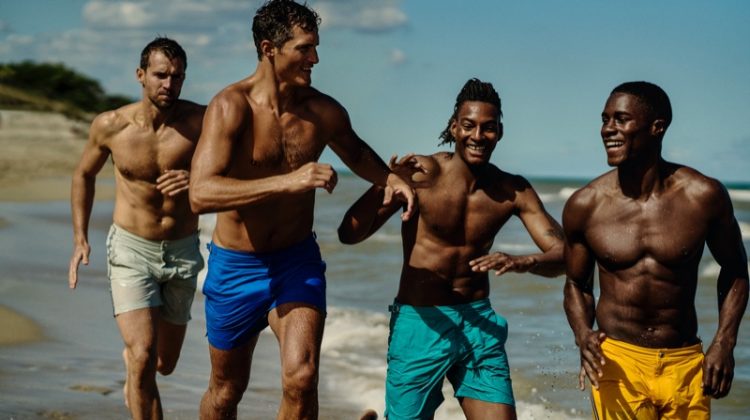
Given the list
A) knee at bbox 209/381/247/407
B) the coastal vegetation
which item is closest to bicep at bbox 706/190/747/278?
knee at bbox 209/381/247/407

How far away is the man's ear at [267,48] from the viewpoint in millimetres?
5883

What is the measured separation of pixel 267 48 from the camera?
19.4 ft

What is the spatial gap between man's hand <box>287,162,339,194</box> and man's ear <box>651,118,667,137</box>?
1.41 m

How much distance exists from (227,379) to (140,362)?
761 mm

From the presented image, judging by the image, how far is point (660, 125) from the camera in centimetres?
544

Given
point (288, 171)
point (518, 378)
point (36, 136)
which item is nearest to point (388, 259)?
point (518, 378)

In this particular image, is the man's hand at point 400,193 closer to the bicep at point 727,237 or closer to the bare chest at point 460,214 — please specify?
the bare chest at point 460,214

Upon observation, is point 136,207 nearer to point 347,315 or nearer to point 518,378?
point 518,378

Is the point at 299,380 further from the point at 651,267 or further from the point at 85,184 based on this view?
the point at 85,184

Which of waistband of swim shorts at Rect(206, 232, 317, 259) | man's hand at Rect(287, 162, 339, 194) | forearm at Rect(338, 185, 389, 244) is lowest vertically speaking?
waistband of swim shorts at Rect(206, 232, 317, 259)

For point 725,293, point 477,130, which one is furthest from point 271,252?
point 725,293

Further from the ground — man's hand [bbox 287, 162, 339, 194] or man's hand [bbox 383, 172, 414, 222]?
man's hand [bbox 287, 162, 339, 194]

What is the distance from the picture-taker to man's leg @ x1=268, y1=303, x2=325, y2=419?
5762mm

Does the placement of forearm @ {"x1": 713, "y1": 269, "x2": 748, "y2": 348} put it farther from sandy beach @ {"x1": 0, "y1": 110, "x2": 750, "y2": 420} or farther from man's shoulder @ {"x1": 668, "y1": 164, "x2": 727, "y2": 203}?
sandy beach @ {"x1": 0, "y1": 110, "x2": 750, "y2": 420}
